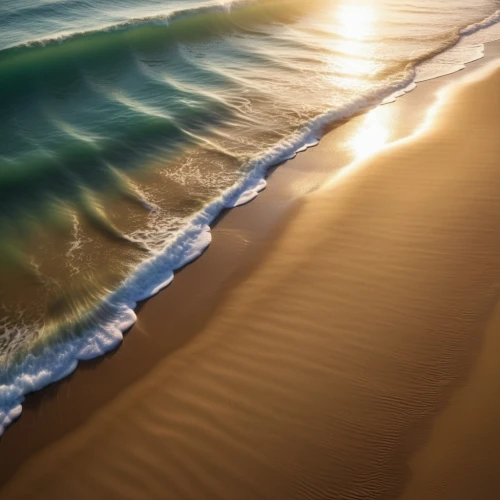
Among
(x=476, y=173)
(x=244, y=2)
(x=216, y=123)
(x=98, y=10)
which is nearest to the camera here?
(x=476, y=173)

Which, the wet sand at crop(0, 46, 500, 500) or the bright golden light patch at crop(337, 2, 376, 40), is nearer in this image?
the wet sand at crop(0, 46, 500, 500)

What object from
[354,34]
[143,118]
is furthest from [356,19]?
[143,118]

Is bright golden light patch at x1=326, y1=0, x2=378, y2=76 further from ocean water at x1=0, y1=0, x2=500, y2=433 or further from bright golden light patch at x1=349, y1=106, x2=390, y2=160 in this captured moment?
bright golden light patch at x1=349, y1=106, x2=390, y2=160

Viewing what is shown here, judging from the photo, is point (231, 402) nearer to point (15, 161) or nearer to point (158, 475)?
point (158, 475)

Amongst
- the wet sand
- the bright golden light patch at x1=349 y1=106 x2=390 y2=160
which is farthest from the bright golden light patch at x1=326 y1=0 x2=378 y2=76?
the wet sand

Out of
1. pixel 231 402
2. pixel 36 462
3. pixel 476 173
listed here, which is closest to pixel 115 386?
pixel 36 462
